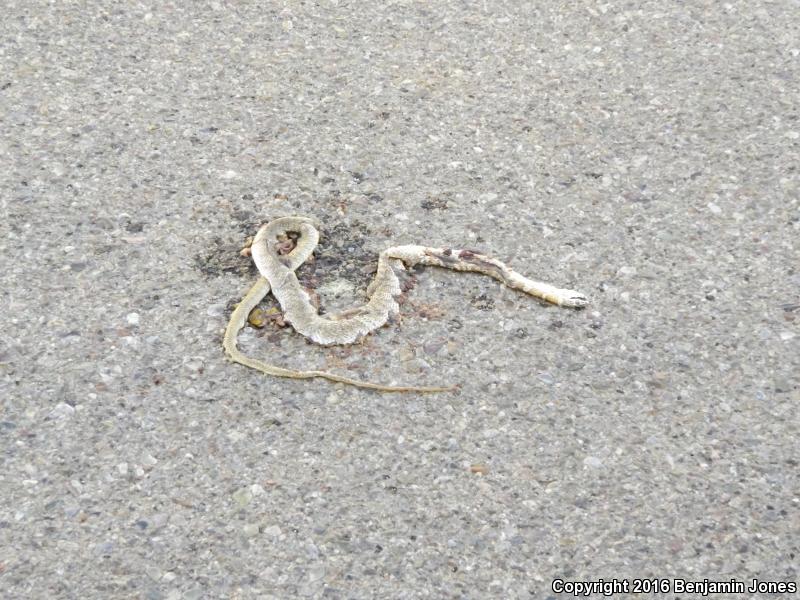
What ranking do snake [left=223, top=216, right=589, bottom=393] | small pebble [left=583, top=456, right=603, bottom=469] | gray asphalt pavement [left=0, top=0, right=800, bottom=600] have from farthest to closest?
snake [left=223, top=216, right=589, bottom=393]
small pebble [left=583, top=456, right=603, bottom=469]
gray asphalt pavement [left=0, top=0, right=800, bottom=600]

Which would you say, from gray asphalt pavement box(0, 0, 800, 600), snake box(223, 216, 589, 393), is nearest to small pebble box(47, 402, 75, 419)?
gray asphalt pavement box(0, 0, 800, 600)

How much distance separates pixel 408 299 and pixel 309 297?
0.39 m

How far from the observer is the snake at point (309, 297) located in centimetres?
356

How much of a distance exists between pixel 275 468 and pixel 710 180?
244cm

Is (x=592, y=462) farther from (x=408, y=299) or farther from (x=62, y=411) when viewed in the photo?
(x=62, y=411)

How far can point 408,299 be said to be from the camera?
3854mm

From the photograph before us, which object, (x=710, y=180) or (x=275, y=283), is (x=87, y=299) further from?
(x=710, y=180)

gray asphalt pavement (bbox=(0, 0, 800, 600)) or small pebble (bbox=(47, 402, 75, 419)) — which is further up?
gray asphalt pavement (bbox=(0, 0, 800, 600))

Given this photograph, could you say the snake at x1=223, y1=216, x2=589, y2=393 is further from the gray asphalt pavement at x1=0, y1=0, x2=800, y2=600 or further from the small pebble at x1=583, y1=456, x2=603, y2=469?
the small pebble at x1=583, y1=456, x2=603, y2=469

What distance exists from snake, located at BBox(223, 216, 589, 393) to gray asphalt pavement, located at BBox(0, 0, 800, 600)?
53mm

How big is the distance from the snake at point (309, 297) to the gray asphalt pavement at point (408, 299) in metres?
0.05

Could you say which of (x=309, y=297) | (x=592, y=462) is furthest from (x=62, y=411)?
(x=592, y=462)

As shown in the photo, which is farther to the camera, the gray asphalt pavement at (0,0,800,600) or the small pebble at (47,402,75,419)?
the small pebble at (47,402,75,419)

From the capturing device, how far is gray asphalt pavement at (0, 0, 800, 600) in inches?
117
